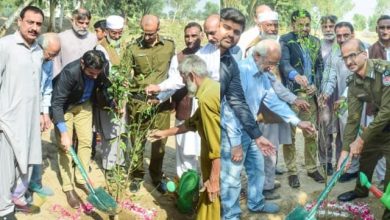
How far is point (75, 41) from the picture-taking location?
3922 mm

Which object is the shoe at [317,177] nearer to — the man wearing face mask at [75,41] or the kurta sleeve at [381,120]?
the kurta sleeve at [381,120]

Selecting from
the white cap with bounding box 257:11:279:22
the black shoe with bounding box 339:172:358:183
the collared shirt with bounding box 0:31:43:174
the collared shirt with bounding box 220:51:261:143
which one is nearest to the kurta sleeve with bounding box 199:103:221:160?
the collared shirt with bounding box 220:51:261:143

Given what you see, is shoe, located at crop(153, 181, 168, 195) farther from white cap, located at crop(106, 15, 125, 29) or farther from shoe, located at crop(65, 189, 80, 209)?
white cap, located at crop(106, 15, 125, 29)

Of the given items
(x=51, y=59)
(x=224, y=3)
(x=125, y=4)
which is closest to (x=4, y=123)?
(x=51, y=59)

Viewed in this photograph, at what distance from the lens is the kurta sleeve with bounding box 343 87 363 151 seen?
9.94ft

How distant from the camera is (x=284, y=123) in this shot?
3121 millimetres

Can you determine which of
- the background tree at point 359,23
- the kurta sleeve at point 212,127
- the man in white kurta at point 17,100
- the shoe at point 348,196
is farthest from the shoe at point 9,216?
the background tree at point 359,23

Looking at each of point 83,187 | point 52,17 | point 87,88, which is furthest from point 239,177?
point 52,17

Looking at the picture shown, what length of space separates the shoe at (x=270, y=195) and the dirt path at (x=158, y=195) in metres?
0.03

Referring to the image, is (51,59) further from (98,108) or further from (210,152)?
(210,152)

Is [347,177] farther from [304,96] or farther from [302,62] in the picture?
[302,62]

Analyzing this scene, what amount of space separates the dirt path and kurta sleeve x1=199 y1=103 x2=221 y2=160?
1.18ft

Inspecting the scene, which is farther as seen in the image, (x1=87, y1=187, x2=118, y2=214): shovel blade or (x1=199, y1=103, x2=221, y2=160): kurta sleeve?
(x1=87, y1=187, x2=118, y2=214): shovel blade

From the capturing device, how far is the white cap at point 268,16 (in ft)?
9.98
